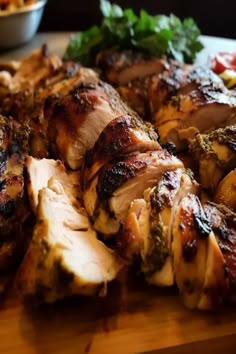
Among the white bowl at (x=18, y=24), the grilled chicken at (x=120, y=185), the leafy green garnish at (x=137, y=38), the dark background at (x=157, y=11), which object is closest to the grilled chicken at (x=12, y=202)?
the grilled chicken at (x=120, y=185)

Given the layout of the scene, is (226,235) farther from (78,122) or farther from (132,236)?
(78,122)

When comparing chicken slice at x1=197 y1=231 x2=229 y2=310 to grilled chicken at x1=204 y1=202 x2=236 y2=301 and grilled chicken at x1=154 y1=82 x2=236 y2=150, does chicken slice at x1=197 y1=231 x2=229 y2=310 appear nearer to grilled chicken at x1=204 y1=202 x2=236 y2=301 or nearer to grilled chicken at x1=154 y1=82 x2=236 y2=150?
grilled chicken at x1=204 y1=202 x2=236 y2=301

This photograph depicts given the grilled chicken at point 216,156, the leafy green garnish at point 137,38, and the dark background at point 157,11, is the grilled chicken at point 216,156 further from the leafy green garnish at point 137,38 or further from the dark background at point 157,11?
the dark background at point 157,11

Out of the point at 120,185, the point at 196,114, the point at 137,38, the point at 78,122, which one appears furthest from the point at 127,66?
Answer: the point at 120,185

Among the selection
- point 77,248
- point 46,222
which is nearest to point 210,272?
point 77,248

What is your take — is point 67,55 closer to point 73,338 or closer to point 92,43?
point 92,43
